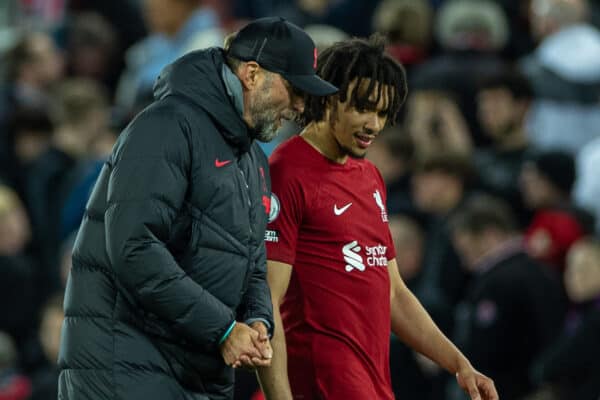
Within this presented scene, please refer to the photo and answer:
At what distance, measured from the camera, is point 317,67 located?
5867mm

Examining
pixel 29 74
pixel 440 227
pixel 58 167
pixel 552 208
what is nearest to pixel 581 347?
pixel 552 208

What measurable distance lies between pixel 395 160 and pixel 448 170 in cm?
40

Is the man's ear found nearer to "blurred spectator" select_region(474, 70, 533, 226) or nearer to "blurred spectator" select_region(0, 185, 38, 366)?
"blurred spectator" select_region(474, 70, 533, 226)

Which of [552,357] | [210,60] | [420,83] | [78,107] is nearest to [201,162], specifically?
[210,60]

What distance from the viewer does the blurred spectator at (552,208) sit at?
9.48 m

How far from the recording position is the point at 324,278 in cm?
583

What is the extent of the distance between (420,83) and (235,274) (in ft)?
17.8

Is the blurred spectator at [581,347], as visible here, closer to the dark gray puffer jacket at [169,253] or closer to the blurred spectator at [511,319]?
the blurred spectator at [511,319]

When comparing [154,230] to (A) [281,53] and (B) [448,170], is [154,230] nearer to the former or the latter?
(A) [281,53]

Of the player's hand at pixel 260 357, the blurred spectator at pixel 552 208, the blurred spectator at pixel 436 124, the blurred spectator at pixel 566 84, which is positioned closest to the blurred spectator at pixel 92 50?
the blurred spectator at pixel 436 124

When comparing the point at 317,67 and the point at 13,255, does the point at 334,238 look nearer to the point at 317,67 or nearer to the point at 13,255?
the point at 317,67

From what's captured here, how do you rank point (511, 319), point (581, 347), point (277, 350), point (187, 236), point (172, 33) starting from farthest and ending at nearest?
point (172, 33)
point (511, 319)
point (581, 347)
point (277, 350)
point (187, 236)

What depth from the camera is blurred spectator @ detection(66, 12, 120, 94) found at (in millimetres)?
13406

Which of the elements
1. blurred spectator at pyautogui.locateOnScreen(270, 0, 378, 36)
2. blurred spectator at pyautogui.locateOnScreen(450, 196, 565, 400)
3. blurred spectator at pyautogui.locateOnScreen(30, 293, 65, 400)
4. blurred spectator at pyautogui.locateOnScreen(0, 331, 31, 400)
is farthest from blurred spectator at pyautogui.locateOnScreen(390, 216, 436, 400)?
blurred spectator at pyautogui.locateOnScreen(270, 0, 378, 36)
